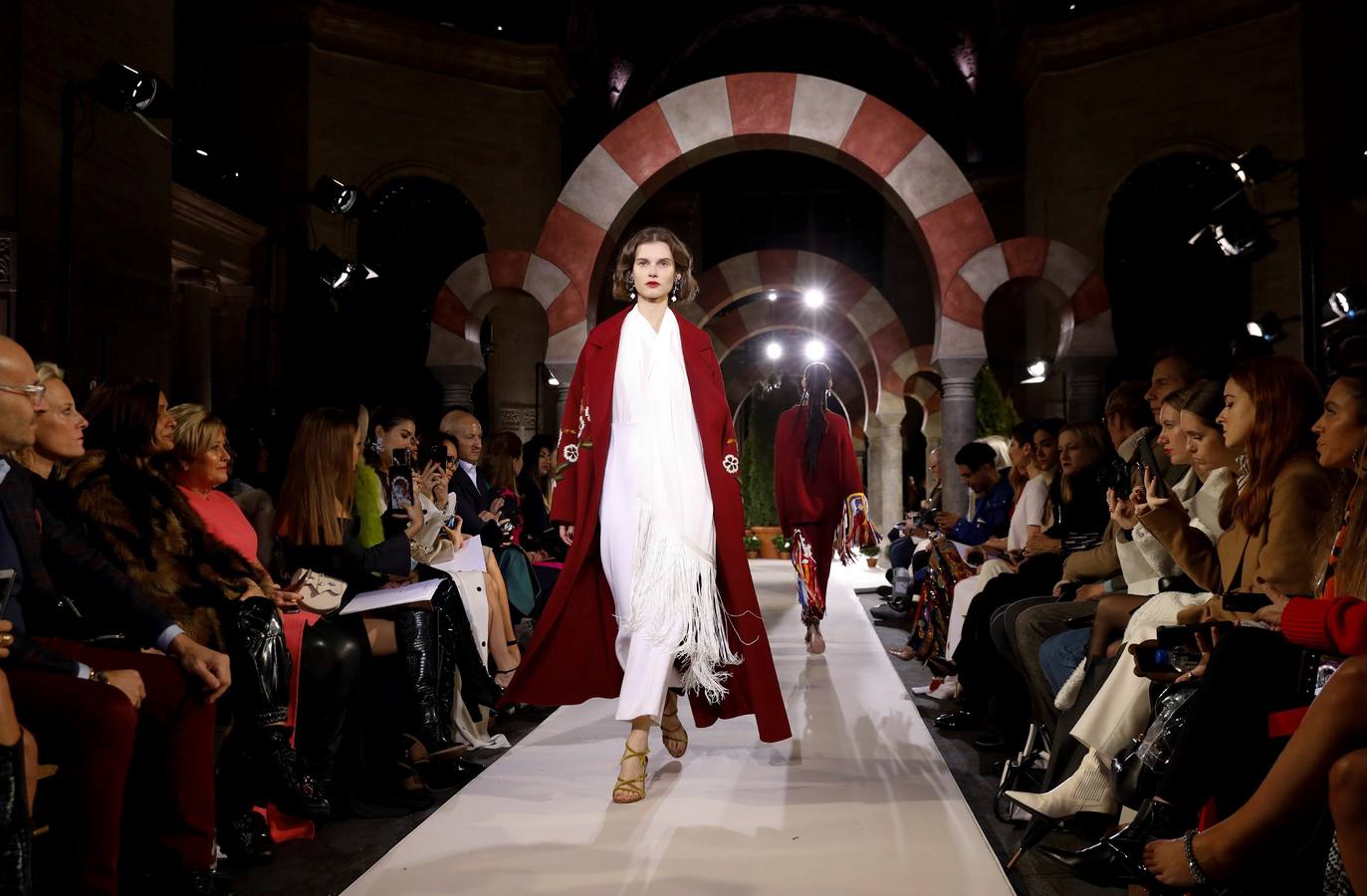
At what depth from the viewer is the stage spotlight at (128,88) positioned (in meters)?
6.34

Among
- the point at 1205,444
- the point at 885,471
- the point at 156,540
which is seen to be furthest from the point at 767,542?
the point at 156,540

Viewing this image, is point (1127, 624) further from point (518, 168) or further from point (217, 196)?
point (518, 168)

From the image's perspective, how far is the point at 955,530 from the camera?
6.12 m

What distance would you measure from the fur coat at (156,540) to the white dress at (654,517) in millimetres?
1261

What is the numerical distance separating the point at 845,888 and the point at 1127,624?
3.27 feet

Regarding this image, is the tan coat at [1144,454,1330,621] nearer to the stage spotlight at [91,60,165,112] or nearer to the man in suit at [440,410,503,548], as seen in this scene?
the man in suit at [440,410,503,548]

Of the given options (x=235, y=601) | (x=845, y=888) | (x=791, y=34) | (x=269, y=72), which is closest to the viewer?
(x=845, y=888)

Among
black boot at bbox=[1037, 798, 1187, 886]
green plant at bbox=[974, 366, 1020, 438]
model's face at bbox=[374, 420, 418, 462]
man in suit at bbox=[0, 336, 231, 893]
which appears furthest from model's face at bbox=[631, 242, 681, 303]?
green plant at bbox=[974, 366, 1020, 438]

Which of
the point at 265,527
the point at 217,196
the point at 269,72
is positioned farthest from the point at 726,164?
the point at 265,527

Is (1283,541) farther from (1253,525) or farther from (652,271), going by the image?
(652,271)

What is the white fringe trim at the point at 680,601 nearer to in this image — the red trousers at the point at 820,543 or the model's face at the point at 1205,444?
the model's face at the point at 1205,444

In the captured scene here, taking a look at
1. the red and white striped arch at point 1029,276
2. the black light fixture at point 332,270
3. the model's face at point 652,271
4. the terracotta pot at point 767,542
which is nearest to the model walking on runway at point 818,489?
the red and white striped arch at point 1029,276

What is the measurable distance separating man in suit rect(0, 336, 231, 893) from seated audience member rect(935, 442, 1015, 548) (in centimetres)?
414

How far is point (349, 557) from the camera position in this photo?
11.9ft
